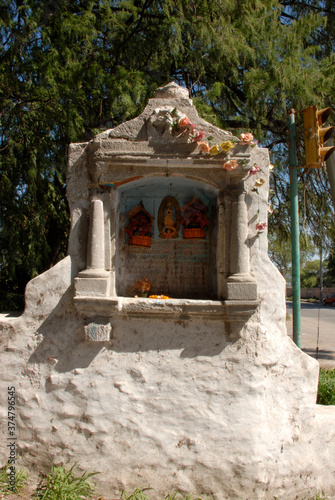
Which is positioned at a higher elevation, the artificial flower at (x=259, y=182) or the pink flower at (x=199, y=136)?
the pink flower at (x=199, y=136)

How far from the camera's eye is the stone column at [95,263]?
139 inches

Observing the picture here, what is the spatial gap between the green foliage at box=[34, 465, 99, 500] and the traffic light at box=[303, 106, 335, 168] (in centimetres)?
355

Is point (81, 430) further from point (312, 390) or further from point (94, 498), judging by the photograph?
point (312, 390)

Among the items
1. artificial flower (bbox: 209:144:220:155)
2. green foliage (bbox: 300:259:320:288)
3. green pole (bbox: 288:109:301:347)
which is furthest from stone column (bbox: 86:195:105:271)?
green foliage (bbox: 300:259:320:288)

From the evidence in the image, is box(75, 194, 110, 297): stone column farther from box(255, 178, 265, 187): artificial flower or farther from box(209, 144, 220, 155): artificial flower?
box(255, 178, 265, 187): artificial flower

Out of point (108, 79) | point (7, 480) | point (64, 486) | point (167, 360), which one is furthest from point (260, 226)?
point (108, 79)

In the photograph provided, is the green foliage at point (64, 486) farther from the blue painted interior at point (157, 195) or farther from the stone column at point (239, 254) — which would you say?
the blue painted interior at point (157, 195)

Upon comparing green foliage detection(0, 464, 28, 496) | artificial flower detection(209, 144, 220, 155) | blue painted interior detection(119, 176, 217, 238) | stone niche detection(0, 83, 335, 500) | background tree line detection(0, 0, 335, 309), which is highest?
background tree line detection(0, 0, 335, 309)

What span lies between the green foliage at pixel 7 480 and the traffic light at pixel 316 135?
390 cm

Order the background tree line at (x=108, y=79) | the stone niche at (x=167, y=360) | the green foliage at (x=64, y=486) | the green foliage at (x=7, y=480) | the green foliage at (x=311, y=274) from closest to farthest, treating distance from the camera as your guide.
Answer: the green foliage at (x=64, y=486), the green foliage at (x=7, y=480), the stone niche at (x=167, y=360), the background tree line at (x=108, y=79), the green foliage at (x=311, y=274)

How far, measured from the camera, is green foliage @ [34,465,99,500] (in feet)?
10.4

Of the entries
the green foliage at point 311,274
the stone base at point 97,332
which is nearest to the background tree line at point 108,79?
the stone base at point 97,332

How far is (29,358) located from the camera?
359cm

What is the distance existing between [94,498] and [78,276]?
1.80m
